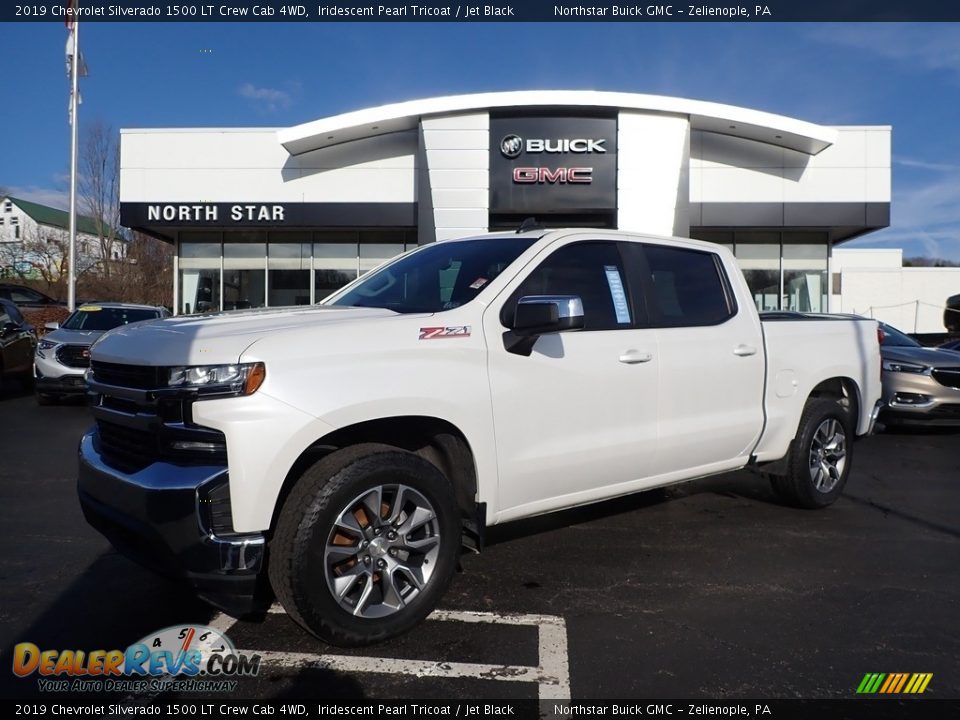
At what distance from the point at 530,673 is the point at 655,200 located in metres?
16.4

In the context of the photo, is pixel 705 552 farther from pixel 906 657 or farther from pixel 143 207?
pixel 143 207

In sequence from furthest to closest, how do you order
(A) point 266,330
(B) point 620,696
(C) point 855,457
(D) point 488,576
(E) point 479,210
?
(E) point 479,210 < (C) point 855,457 < (D) point 488,576 < (A) point 266,330 < (B) point 620,696

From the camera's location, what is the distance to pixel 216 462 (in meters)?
2.83

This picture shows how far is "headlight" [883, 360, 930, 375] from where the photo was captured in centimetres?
922

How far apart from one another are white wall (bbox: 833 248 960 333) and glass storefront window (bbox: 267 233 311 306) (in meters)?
32.8

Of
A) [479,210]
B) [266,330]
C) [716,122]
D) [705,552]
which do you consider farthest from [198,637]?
[716,122]

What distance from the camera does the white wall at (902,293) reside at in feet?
136

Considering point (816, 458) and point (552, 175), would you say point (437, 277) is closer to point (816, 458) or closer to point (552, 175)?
point (816, 458)

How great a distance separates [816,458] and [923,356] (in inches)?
204

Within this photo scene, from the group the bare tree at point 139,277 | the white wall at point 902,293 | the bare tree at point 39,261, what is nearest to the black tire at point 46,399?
the bare tree at point 39,261

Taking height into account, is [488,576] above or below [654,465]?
below

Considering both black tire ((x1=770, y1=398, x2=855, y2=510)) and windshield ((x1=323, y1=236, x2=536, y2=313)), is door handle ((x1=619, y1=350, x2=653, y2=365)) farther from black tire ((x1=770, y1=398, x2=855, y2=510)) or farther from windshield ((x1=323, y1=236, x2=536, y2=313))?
black tire ((x1=770, y1=398, x2=855, y2=510))

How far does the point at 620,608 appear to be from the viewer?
3.66m

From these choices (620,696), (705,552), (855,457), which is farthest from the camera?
(855,457)
